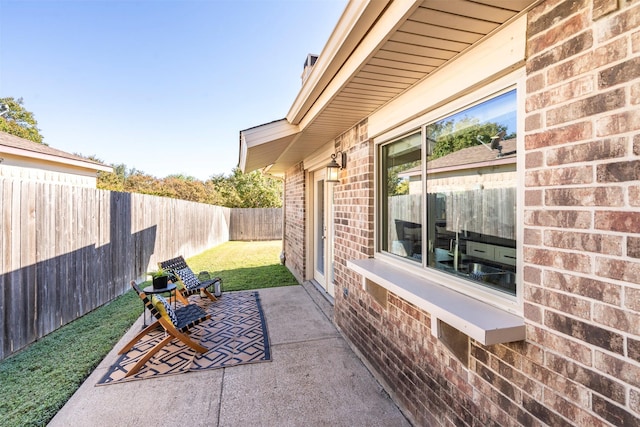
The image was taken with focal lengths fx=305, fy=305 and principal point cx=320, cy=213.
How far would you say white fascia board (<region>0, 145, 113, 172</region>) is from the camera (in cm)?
762

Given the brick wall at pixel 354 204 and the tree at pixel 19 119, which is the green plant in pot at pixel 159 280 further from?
the tree at pixel 19 119

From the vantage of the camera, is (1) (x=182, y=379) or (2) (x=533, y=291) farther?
(1) (x=182, y=379)

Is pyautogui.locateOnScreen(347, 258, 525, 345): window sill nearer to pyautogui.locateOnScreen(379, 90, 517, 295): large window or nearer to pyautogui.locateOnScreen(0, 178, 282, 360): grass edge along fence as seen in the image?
pyautogui.locateOnScreen(379, 90, 517, 295): large window

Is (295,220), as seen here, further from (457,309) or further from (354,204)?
(457,309)

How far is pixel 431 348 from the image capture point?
2.49 m

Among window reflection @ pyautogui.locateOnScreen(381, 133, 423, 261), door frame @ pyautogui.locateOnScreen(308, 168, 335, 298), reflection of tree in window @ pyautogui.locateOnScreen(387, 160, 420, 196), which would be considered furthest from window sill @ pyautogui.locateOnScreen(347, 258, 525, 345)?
door frame @ pyautogui.locateOnScreen(308, 168, 335, 298)

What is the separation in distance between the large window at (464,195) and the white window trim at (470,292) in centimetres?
6

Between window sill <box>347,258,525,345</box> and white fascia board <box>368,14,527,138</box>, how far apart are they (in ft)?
4.71

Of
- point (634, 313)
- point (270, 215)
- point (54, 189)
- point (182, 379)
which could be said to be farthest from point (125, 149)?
point (634, 313)

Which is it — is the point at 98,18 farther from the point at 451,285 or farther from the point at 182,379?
the point at 451,285

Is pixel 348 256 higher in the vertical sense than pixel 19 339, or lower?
higher

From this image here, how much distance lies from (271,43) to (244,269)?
813cm

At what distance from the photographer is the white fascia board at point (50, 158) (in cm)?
762

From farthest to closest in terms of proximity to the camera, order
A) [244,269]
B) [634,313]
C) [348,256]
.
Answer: [244,269] → [348,256] → [634,313]
